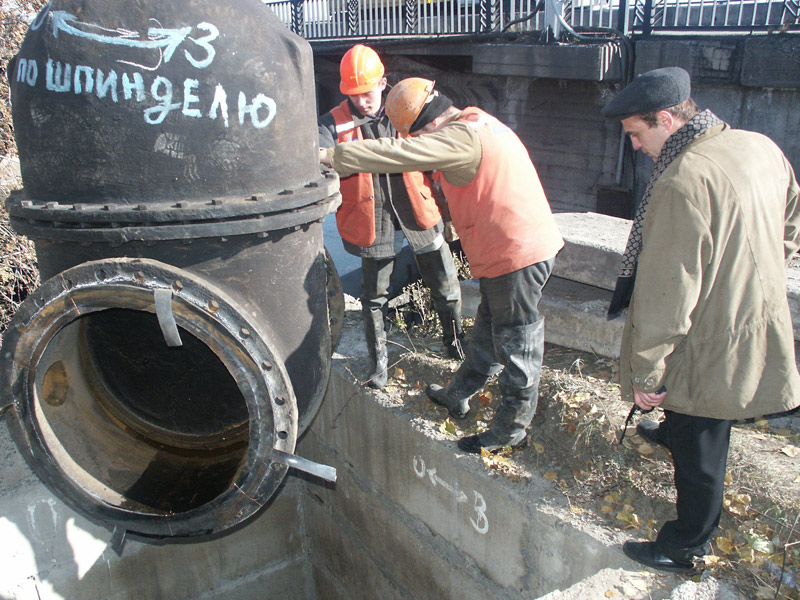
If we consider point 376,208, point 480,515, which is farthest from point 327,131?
point 480,515

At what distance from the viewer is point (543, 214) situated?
3.05 metres

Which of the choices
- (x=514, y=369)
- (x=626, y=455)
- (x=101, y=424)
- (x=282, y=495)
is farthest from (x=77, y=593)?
(x=626, y=455)

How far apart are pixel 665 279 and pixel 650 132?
60 cm

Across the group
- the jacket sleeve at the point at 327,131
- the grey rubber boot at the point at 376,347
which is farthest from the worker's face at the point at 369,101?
the grey rubber boot at the point at 376,347

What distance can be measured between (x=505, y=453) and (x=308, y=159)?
171 cm

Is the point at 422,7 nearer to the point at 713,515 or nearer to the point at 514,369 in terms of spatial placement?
the point at 514,369

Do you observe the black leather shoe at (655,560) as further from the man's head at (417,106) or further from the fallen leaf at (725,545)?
the man's head at (417,106)

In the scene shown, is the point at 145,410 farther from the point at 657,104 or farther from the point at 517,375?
the point at 657,104

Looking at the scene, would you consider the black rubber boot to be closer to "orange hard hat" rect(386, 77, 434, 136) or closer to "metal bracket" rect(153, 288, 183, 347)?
"orange hard hat" rect(386, 77, 434, 136)

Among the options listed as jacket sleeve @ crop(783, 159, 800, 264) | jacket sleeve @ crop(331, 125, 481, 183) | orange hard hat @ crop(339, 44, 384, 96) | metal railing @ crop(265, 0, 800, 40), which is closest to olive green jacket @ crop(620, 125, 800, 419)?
jacket sleeve @ crop(783, 159, 800, 264)

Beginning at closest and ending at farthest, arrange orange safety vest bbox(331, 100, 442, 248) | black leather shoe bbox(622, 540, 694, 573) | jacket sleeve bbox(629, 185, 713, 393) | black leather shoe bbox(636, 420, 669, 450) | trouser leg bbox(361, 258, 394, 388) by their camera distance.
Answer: jacket sleeve bbox(629, 185, 713, 393) → black leather shoe bbox(622, 540, 694, 573) → black leather shoe bbox(636, 420, 669, 450) → orange safety vest bbox(331, 100, 442, 248) → trouser leg bbox(361, 258, 394, 388)

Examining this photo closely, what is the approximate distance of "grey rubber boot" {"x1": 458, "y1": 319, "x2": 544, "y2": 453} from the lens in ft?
10.0

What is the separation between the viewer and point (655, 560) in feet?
8.46

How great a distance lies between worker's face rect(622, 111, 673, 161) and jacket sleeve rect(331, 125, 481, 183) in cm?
62
